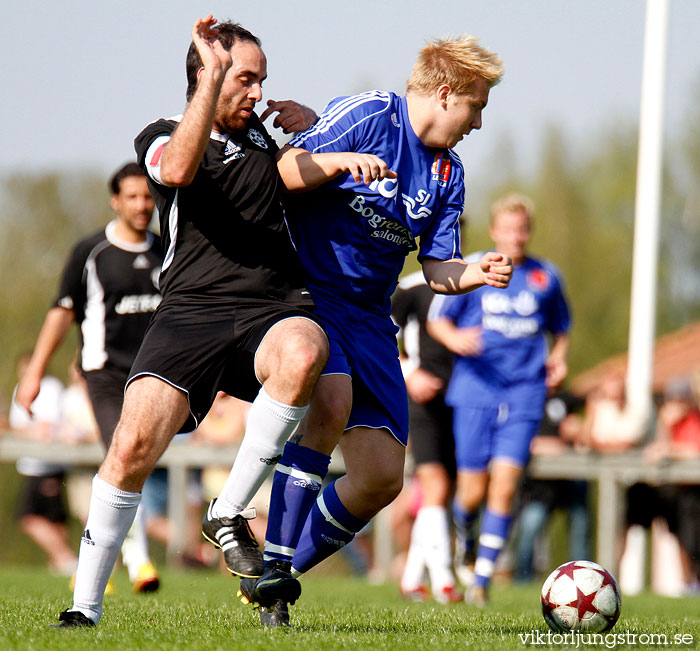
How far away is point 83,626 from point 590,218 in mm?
36600

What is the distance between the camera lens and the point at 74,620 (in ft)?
15.5

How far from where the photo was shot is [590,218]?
39812 millimetres

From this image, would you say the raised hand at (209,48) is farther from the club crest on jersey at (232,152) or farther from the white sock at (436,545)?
the white sock at (436,545)

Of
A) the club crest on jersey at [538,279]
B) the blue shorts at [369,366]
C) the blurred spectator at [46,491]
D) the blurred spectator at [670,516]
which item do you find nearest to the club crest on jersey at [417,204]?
the blue shorts at [369,366]

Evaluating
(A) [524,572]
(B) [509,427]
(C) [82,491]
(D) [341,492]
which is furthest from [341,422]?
(C) [82,491]

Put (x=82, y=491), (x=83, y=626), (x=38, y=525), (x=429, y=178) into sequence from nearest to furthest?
(x=83, y=626), (x=429, y=178), (x=38, y=525), (x=82, y=491)

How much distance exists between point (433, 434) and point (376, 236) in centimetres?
448

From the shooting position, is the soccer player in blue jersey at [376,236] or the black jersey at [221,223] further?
the soccer player in blue jersey at [376,236]

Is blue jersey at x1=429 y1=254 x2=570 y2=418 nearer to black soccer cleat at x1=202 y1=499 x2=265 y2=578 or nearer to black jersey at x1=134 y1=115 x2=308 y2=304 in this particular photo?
black jersey at x1=134 y1=115 x2=308 y2=304

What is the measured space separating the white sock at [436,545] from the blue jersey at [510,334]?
3.02 ft

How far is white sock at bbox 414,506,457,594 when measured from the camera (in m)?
9.07

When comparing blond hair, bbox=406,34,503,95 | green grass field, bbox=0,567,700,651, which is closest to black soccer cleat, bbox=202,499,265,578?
green grass field, bbox=0,567,700,651

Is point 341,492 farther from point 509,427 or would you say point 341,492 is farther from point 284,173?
point 509,427

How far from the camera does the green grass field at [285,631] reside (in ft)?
14.0
